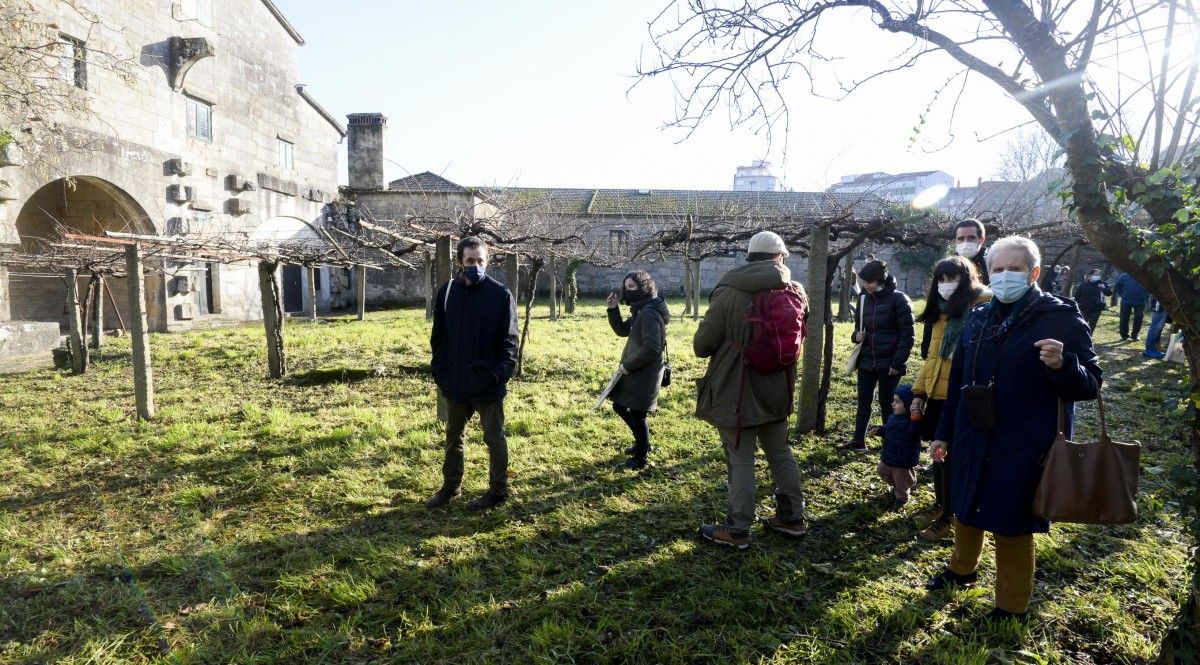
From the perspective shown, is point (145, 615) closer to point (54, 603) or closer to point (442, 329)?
point (54, 603)

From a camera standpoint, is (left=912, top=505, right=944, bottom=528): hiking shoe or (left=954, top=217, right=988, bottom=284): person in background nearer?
(left=912, top=505, right=944, bottom=528): hiking shoe

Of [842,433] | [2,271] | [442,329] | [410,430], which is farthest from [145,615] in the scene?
[2,271]

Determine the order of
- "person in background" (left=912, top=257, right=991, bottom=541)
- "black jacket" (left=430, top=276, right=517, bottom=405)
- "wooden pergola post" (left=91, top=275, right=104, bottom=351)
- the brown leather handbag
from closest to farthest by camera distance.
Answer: the brown leather handbag → "person in background" (left=912, top=257, right=991, bottom=541) → "black jacket" (left=430, top=276, right=517, bottom=405) → "wooden pergola post" (left=91, top=275, right=104, bottom=351)

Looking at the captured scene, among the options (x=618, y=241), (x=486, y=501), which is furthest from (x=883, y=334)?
(x=618, y=241)

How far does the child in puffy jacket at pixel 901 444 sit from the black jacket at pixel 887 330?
110 centimetres

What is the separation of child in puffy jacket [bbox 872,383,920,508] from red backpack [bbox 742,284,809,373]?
3.65 ft

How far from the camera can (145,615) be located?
130 inches

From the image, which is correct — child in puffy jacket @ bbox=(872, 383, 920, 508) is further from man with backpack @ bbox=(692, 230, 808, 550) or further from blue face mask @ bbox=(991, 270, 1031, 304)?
blue face mask @ bbox=(991, 270, 1031, 304)

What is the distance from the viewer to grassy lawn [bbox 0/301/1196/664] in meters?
3.05

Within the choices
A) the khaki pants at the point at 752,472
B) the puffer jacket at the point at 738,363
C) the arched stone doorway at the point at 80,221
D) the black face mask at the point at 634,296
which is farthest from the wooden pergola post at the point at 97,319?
the khaki pants at the point at 752,472

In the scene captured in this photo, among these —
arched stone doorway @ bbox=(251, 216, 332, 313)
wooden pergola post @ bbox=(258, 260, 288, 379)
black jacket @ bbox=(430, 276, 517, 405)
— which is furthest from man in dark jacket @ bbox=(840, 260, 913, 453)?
arched stone doorway @ bbox=(251, 216, 332, 313)

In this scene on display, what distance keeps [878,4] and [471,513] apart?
168 inches

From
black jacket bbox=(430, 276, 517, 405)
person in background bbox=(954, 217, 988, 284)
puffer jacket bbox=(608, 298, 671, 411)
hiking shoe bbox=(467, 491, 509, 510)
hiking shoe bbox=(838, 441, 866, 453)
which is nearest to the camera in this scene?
black jacket bbox=(430, 276, 517, 405)

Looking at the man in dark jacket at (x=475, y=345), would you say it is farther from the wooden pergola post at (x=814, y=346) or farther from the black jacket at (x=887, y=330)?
the wooden pergola post at (x=814, y=346)
